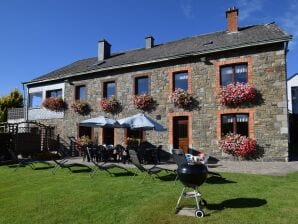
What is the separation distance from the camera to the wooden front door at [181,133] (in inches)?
613

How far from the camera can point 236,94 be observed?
545 inches

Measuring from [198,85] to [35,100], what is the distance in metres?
12.1

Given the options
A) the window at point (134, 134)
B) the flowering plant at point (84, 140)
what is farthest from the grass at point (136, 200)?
the flowering plant at point (84, 140)

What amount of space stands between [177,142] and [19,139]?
8.21m

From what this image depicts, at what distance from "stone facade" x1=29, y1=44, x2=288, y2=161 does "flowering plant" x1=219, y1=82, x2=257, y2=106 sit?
303 mm

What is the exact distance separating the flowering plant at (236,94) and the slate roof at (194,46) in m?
1.80

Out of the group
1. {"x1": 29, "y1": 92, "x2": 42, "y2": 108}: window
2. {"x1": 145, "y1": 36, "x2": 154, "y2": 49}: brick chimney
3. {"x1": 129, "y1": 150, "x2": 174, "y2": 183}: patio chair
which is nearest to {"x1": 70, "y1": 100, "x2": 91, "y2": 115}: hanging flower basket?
{"x1": 29, "y1": 92, "x2": 42, "y2": 108}: window

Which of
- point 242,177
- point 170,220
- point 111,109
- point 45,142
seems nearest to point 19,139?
point 45,142

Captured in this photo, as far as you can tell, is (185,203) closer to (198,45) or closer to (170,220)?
(170,220)

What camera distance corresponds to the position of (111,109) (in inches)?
691

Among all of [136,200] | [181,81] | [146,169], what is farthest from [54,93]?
[136,200]

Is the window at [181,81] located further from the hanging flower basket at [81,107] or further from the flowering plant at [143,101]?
the hanging flower basket at [81,107]

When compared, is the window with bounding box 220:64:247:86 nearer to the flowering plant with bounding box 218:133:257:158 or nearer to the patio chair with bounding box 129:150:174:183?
the flowering plant with bounding box 218:133:257:158

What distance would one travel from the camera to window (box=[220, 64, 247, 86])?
1434cm
